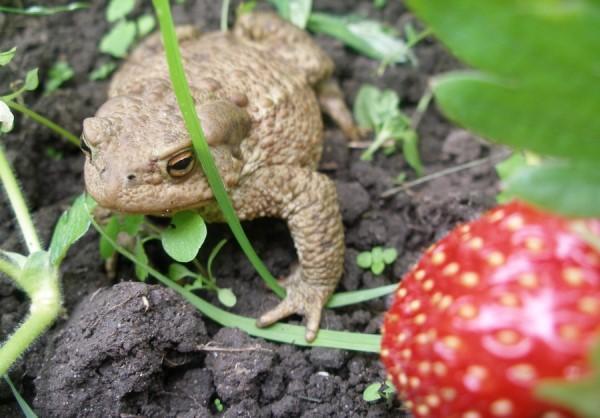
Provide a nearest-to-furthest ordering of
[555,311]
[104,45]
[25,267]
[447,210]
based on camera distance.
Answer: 1. [555,311]
2. [25,267]
3. [447,210]
4. [104,45]

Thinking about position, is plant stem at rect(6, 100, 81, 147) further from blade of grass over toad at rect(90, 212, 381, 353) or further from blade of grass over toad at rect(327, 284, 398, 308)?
blade of grass over toad at rect(327, 284, 398, 308)

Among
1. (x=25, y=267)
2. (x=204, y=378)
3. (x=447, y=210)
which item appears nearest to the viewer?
(x=25, y=267)

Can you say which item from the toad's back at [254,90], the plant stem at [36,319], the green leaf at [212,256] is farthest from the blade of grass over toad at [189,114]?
the plant stem at [36,319]

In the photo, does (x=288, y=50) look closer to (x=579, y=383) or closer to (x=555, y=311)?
(x=555, y=311)

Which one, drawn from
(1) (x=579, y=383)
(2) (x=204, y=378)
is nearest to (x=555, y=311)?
(1) (x=579, y=383)

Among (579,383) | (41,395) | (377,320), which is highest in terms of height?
(579,383)

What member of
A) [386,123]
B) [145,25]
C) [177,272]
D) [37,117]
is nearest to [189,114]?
[177,272]
